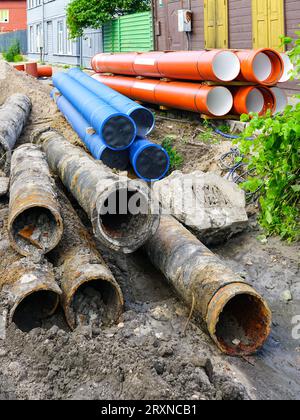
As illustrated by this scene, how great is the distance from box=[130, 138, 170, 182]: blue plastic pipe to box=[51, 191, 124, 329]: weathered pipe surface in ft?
11.1

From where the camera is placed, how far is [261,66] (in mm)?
9750

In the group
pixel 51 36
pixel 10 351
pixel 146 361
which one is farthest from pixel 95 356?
pixel 51 36

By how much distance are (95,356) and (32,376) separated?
454 millimetres

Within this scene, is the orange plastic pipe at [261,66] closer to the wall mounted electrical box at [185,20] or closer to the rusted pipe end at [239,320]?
the rusted pipe end at [239,320]

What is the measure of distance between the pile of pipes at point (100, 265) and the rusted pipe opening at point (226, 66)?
459 cm

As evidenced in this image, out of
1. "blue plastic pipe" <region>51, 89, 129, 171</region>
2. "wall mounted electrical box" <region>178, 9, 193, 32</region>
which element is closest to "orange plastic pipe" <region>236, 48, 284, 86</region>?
"blue plastic pipe" <region>51, 89, 129, 171</region>

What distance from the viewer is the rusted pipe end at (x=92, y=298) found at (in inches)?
179

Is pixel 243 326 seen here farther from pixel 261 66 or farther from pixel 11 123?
pixel 11 123

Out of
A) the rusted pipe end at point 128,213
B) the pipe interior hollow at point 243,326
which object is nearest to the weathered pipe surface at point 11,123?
the rusted pipe end at point 128,213

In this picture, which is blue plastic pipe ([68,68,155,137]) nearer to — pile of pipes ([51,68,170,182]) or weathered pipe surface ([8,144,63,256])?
pile of pipes ([51,68,170,182])

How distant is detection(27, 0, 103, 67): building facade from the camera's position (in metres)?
24.0

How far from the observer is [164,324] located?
15.8 feet
